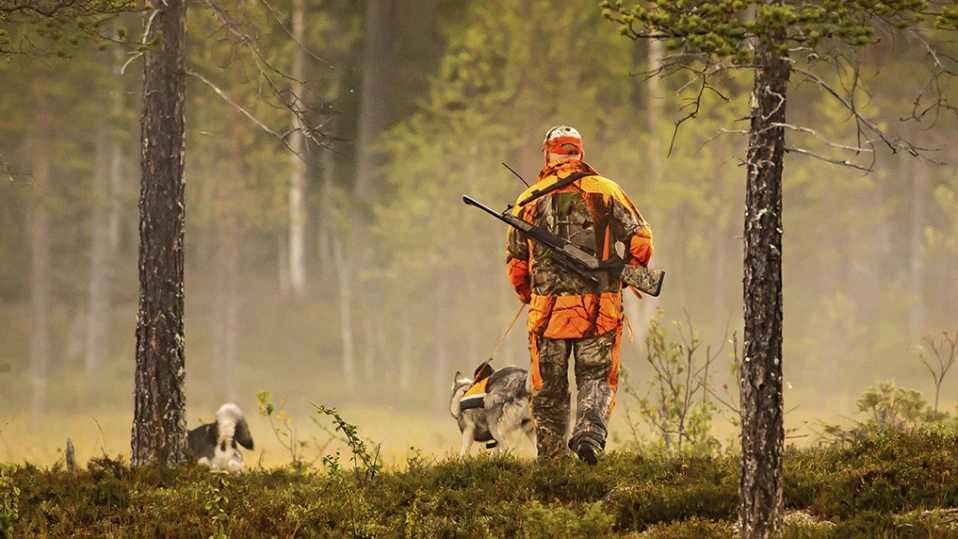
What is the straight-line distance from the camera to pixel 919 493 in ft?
19.7

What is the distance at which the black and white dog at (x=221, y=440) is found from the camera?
31.4 ft

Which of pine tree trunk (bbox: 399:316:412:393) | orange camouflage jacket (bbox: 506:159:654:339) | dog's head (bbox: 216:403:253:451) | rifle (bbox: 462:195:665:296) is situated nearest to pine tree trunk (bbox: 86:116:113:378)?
pine tree trunk (bbox: 399:316:412:393)

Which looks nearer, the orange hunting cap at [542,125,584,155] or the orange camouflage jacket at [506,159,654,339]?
the orange camouflage jacket at [506,159,654,339]

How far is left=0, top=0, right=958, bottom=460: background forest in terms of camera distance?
78.7ft

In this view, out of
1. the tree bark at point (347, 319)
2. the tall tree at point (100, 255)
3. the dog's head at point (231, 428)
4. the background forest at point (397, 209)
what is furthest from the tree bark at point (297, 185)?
the dog's head at point (231, 428)

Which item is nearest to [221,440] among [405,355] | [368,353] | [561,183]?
[561,183]

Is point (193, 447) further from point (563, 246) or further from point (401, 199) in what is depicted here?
point (401, 199)

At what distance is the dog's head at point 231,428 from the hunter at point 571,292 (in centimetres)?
344

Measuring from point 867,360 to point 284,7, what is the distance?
70.2ft

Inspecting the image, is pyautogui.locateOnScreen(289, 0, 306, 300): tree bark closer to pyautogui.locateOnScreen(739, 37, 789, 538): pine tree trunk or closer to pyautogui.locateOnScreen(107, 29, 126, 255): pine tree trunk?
pyautogui.locateOnScreen(107, 29, 126, 255): pine tree trunk

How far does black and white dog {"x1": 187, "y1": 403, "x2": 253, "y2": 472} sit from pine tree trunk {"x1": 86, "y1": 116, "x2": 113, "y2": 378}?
1736cm

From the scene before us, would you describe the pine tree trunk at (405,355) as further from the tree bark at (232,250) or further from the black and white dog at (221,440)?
the black and white dog at (221,440)

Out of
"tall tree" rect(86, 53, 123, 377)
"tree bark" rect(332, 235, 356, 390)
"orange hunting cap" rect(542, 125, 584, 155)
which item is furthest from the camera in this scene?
"tree bark" rect(332, 235, 356, 390)

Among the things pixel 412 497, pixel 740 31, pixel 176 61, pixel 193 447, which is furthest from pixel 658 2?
pixel 193 447
